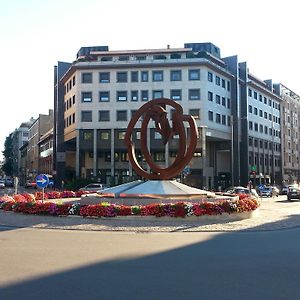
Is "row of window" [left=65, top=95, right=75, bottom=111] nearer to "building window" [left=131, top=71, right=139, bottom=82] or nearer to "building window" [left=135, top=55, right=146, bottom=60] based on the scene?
"building window" [left=131, top=71, right=139, bottom=82]

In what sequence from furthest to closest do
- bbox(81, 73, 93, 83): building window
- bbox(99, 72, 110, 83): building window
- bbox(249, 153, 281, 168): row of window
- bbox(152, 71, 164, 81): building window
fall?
bbox(249, 153, 281, 168): row of window
bbox(81, 73, 93, 83): building window
bbox(99, 72, 110, 83): building window
bbox(152, 71, 164, 81): building window

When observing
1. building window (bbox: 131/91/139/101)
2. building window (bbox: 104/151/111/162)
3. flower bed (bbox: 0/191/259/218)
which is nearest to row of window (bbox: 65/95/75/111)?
building window (bbox: 104/151/111/162)

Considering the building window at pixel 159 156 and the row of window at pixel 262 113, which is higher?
the row of window at pixel 262 113

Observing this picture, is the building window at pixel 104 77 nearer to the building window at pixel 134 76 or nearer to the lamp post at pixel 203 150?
the building window at pixel 134 76

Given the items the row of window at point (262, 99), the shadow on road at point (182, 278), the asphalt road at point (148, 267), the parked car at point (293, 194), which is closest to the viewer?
the shadow on road at point (182, 278)

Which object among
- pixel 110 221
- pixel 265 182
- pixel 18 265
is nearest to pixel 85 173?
pixel 265 182

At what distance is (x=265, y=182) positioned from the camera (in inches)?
3526

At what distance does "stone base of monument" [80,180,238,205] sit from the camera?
23.1 metres

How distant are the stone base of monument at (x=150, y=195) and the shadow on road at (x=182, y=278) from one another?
38.1ft

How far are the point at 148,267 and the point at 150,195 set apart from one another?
592 inches

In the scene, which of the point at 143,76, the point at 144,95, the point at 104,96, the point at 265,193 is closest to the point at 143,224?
the point at 265,193

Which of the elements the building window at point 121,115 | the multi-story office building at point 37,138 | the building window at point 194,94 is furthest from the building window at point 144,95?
the multi-story office building at point 37,138

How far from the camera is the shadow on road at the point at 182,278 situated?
6.80 m

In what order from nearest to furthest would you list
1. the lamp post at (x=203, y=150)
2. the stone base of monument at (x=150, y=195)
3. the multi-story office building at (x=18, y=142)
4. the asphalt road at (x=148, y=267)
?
1. the asphalt road at (x=148, y=267)
2. the stone base of monument at (x=150, y=195)
3. the lamp post at (x=203, y=150)
4. the multi-story office building at (x=18, y=142)
